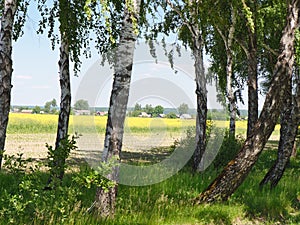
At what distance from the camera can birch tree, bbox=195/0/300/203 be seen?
7184 millimetres

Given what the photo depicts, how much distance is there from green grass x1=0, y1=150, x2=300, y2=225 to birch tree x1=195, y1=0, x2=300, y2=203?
0.28 metres

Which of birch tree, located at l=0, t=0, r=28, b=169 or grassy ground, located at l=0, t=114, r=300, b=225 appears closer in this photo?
grassy ground, located at l=0, t=114, r=300, b=225

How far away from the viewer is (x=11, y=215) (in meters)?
4.84

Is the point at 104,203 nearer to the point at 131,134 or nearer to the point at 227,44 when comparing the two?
the point at 227,44

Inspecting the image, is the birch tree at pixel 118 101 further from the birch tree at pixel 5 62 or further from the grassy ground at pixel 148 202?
the birch tree at pixel 5 62

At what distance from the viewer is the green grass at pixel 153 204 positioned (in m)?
4.94

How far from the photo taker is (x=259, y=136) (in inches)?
283

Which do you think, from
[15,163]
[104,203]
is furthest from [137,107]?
[15,163]

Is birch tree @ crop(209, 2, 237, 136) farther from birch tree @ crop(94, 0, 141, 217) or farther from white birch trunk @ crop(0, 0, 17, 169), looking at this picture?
white birch trunk @ crop(0, 0, 17, 169)

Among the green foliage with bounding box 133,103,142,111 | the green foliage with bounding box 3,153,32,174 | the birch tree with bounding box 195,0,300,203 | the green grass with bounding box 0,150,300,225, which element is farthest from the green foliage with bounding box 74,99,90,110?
the green foliage with bounding box 133,103,142,111

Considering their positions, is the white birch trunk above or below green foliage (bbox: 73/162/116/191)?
above

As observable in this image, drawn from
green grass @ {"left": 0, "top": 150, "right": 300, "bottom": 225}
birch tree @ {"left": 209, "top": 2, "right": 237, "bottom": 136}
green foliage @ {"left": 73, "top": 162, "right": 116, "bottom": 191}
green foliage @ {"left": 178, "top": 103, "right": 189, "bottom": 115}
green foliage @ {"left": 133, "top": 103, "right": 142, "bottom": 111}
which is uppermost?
birch tree @ {"left": 209, "top": 2, "right": 237, "bottom": 136}

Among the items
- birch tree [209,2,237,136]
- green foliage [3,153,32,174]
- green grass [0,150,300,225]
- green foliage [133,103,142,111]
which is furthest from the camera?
birch tree [209,2,237,136]

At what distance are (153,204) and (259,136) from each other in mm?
2225
